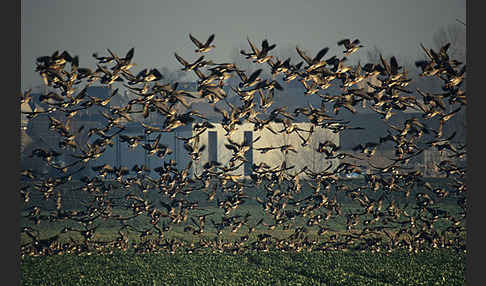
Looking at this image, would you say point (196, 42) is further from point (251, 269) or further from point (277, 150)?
point (277, 150)

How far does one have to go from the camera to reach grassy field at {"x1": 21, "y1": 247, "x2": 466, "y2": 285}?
10.3 metres

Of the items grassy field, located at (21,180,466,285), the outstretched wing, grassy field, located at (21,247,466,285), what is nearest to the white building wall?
grassy field, located at (21,180,466,285)

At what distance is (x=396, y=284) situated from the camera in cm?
1006

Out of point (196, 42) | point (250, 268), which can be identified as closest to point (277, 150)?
point (250, 268)

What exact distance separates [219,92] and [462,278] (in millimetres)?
7219

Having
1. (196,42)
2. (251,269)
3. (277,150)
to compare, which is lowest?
(251,269)

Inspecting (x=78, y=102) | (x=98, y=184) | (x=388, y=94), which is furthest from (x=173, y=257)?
(x=388, y=94)

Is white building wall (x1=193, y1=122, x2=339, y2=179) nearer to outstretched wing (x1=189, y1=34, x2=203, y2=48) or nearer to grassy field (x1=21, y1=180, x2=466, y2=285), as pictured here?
grassy field (x1=21, y1=180, x2=466, y2=285)

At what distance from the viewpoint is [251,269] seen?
11.0 meters

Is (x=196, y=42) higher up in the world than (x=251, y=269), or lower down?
higher up

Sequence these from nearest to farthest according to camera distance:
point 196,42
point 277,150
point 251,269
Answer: point 196,42 < point 251,269 < point 277,150

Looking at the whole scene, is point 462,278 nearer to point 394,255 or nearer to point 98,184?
point 394,255

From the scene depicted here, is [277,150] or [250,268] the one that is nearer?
[250,268]

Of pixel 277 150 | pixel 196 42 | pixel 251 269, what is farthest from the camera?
pixel 277 150
